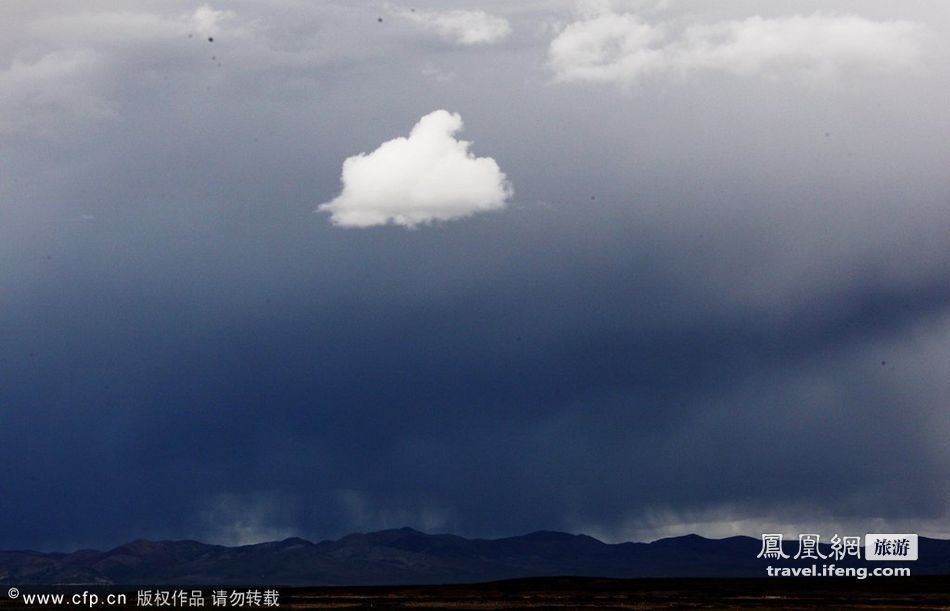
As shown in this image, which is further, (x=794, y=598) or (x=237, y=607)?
(x=794, y=598)

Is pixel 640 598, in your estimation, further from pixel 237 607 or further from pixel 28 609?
pixel 28 609

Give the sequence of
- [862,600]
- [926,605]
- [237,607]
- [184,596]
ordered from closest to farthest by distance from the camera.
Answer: [237,607]
[926,605]
[862,600]
[184,596]

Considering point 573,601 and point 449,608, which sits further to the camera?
point 573,601

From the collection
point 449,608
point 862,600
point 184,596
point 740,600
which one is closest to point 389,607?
point 449,608

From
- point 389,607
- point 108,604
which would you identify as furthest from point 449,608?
point 108,604

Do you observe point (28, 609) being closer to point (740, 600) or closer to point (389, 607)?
point (389, 607)

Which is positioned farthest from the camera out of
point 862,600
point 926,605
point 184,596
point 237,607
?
point 184,596

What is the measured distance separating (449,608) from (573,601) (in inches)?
1022

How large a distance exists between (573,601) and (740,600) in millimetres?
25869

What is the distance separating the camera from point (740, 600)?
18638cm

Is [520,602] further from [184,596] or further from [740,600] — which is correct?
[184,596]

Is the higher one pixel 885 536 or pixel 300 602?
pixel 885 536

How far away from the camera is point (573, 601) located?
18662 cm

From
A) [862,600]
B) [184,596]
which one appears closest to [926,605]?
[862,600]
